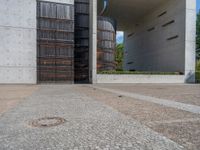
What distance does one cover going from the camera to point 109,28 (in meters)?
29.3

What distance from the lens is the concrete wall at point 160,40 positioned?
1122 inches

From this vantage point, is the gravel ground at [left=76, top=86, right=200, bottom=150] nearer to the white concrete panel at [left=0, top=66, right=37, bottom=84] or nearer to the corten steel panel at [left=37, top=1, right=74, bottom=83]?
the corten steel panel at [left=37, top=1, right=74, bottom=83]

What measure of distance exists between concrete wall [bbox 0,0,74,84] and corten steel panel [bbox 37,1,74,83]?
728 millimetres

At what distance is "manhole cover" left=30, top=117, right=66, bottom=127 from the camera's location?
5.11 metres

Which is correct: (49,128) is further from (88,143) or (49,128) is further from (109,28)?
(109,28)

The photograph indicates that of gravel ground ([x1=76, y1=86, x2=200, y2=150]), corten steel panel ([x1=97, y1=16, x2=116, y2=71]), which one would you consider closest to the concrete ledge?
corten steel panel ([x1=97, y1=16, x2=116, y2=71])

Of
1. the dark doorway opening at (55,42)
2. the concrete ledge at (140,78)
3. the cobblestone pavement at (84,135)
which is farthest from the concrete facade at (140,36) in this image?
the cobblestone pavement at (84,135)

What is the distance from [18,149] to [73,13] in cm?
2337

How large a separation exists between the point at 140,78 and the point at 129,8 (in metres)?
13.2

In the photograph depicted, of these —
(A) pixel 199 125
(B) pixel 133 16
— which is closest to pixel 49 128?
(A) pixel 199 125

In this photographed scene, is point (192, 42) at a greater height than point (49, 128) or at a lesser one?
greater

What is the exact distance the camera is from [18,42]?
23.4 meters

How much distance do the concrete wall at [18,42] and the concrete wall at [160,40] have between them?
17831 millimetres

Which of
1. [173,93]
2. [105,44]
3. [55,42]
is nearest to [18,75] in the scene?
[55,42]
